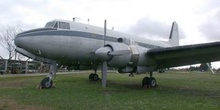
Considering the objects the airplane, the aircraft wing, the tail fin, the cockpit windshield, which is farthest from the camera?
the tail fin

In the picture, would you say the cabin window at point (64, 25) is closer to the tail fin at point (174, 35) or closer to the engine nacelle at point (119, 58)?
the engine nacelle at point (119, 58)

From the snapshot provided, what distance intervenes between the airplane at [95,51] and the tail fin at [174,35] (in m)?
10.2

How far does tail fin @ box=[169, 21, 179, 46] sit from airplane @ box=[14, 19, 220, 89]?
10165mm

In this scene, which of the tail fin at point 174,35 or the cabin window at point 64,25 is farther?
the tail fin at point 174,35

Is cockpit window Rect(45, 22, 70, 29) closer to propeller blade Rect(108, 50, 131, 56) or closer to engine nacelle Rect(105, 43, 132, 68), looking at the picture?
engine nacelle Rect(105, 43, 132, 68)

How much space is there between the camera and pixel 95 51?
52.1ft

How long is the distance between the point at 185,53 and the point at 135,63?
2.85 metres

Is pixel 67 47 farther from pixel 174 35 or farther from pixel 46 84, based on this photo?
pixel 174 35

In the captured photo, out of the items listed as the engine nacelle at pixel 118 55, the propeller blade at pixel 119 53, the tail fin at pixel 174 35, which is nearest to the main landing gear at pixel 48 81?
the engine nacelle at pixel 118 55

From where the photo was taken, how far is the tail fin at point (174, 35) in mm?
27745

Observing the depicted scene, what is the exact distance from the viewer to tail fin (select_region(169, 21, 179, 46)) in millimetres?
27745

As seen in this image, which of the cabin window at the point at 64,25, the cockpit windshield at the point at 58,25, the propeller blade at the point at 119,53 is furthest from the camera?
the cabin window at the point at 64,25

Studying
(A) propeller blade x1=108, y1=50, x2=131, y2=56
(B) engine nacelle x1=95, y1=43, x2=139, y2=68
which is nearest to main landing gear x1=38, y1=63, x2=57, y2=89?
(B) engine nacelle x1=95, y1=43, x2=139, y2=68

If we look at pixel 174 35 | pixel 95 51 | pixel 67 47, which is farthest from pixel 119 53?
pixel 174 35
